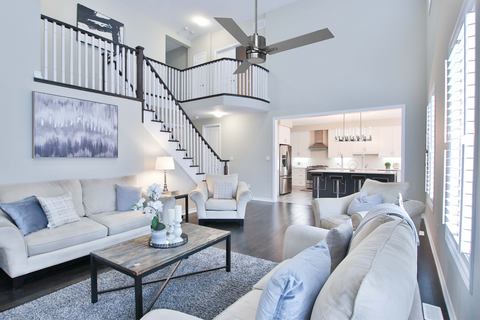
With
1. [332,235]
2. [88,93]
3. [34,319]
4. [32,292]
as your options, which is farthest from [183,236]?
[88,93]

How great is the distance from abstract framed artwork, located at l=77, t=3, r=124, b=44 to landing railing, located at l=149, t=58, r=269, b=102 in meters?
1.19

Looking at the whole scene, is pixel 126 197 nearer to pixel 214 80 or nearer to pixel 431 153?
pixel 214 80

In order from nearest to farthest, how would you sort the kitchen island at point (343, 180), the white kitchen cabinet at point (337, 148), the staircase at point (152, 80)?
the staircase at point (152, 80) → the kitchen island at point (343, 180) → the white kitchen cabinet at point (337, 148)

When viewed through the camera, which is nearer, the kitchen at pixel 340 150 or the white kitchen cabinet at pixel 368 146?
the kitchen at pixel 340 150

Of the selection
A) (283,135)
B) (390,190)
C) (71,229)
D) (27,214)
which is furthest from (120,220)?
(283,135)

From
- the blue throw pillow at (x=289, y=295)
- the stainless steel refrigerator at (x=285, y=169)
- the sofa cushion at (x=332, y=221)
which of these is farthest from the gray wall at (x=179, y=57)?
the blue throw pillow at (x=289, y=295)

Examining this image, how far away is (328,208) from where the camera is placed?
3510 millimetres

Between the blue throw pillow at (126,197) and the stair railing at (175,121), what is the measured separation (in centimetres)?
154

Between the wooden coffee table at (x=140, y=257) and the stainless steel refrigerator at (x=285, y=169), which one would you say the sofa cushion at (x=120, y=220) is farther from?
the stainless steel refrigerator at (x=285, y=169)

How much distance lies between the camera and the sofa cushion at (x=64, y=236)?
102 inches

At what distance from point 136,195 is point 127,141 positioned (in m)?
1.11

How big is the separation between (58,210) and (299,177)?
29.2 feet

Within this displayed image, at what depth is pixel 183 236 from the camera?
2.64 m

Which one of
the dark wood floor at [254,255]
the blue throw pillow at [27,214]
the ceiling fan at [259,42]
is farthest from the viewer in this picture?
the ceiling fan at [259,42]
